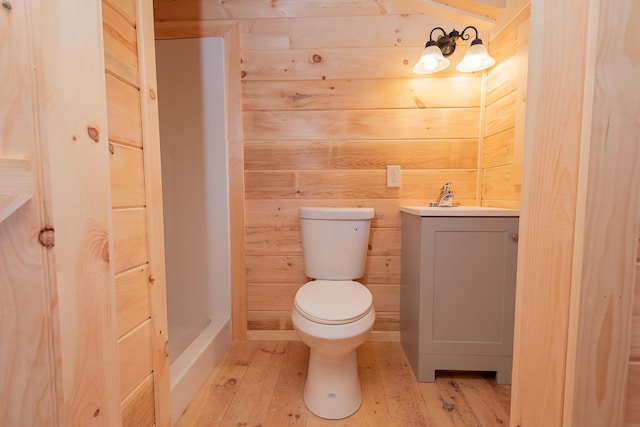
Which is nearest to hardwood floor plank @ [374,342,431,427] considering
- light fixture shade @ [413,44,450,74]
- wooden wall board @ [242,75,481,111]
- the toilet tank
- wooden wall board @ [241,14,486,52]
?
the toilet tank

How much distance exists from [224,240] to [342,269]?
724 mm

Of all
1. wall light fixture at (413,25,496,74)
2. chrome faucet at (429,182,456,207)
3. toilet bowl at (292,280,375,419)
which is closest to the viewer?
toilet bowl at (292,280,375,419)

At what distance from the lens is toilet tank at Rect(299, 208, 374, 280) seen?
149 cm

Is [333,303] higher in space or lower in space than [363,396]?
higher

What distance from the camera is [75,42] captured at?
1.81 ft

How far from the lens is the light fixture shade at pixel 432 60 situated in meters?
1.40

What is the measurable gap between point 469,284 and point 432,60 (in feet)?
3.50

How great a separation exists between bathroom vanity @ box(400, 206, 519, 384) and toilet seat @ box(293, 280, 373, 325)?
32cm

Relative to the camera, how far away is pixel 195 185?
1.73 meters

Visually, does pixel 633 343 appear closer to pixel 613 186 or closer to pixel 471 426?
pixel 613 186

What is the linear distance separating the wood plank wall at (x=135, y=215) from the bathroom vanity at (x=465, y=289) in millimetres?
1049

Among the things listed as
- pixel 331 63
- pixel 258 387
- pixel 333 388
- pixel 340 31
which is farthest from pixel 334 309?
pixel 340 31

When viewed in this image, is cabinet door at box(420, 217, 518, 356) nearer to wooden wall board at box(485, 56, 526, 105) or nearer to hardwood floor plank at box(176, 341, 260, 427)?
wooden wall board at box(485, 56, 526, 105)

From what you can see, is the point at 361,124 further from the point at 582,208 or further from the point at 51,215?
the point at 51,215
